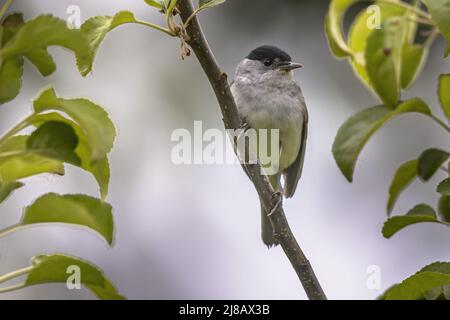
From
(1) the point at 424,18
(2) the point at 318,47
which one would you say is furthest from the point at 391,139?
(1) the point at 424,18

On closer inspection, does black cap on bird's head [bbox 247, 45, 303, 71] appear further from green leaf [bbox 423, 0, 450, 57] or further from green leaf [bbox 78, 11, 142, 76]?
green leaf [bbox 423, 0, 450, 57]

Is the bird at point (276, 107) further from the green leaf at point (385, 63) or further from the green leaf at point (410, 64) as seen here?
the green leaf at point (385, 63)

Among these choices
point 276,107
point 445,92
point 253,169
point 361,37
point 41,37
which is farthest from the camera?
point 276,107

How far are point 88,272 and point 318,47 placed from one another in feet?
18.1

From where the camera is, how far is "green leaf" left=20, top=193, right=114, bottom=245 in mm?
1628

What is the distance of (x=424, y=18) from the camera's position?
6.47 feet

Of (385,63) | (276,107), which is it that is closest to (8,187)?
(385,63)

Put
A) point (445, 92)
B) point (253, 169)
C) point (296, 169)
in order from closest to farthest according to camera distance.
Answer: point (445, 92), point (253, 169), point (296, 169)

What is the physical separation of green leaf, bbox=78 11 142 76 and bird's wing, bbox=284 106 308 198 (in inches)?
108

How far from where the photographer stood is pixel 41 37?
156cm

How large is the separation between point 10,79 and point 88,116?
0.25 metres

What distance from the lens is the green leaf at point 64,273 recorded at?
161cm

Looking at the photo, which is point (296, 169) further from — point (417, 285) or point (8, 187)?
point (8, 187)

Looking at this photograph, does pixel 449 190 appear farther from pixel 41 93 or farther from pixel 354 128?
pixel 41 93
